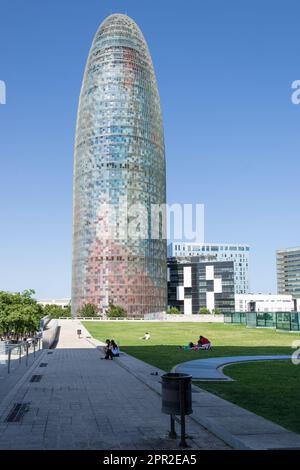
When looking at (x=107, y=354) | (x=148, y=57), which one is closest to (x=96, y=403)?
(x=107, y=354)

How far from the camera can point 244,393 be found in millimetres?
16047

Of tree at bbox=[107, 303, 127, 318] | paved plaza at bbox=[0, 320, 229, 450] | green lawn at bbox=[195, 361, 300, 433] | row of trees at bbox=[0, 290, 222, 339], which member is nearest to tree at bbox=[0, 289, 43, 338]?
row of trees at bbox=[0, 290, 222, 339]

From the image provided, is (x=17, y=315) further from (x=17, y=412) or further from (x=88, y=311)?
(x=88, y=311)

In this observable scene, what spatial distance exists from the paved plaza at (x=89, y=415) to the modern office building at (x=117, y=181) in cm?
14589

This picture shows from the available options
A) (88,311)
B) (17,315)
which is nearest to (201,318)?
(88,311)

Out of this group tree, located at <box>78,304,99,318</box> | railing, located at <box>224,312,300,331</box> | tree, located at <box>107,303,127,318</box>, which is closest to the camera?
railing, located at <box>224,312,300,331</box>

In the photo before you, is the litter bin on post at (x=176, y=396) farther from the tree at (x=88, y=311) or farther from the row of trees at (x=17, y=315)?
the tree at (x=88, y=311)

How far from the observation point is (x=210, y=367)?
23.0 m

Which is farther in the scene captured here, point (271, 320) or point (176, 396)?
point (271, 320)

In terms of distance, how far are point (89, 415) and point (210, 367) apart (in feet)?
37.0

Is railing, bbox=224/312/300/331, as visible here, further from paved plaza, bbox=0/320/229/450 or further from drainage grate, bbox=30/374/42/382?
drainage grate, bbox=30/374/42/382

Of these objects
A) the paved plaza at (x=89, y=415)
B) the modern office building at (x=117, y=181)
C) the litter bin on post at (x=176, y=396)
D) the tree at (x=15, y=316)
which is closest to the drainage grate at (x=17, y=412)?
the paved plaza at (x=89, y=415)

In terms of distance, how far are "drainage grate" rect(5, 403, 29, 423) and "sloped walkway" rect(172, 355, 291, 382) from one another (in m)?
7.56

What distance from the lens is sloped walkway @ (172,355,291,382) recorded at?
64.2ft
